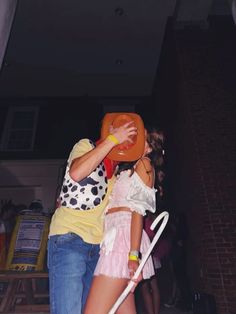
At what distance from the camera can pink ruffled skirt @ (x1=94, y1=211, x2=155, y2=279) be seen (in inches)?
60.4

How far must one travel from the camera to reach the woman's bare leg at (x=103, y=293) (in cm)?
144

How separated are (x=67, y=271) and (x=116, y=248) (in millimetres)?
313

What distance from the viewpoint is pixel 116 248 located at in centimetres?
161

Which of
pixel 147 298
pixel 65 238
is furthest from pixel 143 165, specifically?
pixel 147 298

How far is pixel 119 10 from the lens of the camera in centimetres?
728

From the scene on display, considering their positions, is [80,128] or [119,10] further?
[80,128]

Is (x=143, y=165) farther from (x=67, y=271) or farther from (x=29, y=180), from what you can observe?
(x=29, y=180)

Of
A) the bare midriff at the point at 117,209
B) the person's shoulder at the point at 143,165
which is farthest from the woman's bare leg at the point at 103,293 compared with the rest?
the person's shoulder at the point at 143,165

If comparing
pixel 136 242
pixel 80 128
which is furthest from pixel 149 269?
pixel 80 128

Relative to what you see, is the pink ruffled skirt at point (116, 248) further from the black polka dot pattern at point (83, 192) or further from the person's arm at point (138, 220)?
the black polka dot pattern at point (83, 192)

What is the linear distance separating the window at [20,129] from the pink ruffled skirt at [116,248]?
9.22m

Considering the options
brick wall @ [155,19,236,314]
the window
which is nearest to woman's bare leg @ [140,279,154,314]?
brick wall @ [155,19,236,314]

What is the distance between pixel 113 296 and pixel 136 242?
0.95 feet

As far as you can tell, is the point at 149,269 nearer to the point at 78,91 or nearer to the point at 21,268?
the point at 21,268
